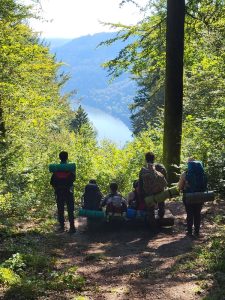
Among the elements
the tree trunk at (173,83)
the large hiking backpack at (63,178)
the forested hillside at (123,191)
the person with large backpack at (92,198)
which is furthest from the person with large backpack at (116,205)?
the tree trunk at (173,83)

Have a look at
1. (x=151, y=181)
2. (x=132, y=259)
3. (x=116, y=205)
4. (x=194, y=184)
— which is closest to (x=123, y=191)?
(x=116, y=205)

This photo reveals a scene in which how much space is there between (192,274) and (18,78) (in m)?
12.8

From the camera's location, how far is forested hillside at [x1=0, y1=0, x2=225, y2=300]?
5953 millimetres

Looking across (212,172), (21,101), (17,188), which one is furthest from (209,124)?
(21,101)

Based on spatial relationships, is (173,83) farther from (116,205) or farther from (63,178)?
(63,178)

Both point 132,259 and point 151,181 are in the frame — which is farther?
point 151,181

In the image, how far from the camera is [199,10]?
13.2 meters

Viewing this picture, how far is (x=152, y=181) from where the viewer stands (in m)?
→ 9.61

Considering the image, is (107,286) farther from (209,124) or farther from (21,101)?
(21,101)

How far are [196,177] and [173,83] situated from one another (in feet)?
13.7

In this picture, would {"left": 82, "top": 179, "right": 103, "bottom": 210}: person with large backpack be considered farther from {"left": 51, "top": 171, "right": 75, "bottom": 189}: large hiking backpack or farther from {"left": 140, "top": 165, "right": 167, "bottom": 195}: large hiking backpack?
{"left": 140, "top": 165, "right": 167, "bottom": 195}: large hiking backpack

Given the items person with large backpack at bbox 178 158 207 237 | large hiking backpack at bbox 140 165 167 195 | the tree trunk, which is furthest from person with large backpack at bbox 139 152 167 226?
the tree trunk

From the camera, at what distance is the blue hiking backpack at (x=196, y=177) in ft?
29.1

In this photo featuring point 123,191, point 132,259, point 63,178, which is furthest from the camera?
point 123,191
